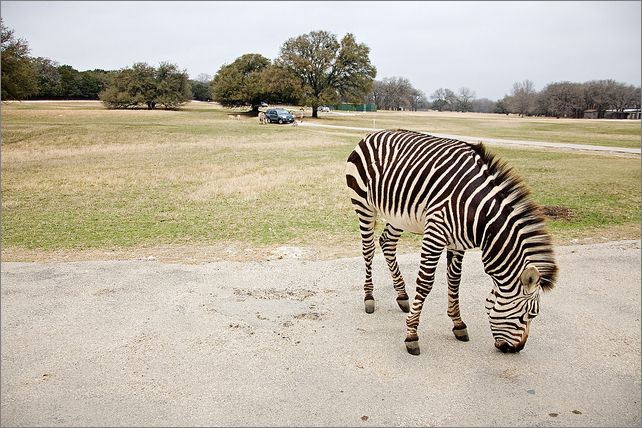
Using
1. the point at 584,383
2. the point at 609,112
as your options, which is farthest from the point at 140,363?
the point at 609,112

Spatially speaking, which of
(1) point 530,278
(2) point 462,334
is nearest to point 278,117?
(2) point 462,334

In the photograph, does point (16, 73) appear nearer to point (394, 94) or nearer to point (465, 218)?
point (465, 218)

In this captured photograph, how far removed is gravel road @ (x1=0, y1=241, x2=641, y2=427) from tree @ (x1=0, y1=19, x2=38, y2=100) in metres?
17.9

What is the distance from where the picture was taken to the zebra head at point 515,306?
4.42 metres

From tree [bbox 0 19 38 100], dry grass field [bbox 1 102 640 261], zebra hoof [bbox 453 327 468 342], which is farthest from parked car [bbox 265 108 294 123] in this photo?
zebra hoof [bbox 453 327 468 342]

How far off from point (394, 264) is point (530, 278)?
7.57 feet

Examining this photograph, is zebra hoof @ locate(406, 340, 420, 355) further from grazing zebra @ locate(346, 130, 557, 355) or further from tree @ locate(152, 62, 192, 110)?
tree @ locate(152, 62, 192, 110)

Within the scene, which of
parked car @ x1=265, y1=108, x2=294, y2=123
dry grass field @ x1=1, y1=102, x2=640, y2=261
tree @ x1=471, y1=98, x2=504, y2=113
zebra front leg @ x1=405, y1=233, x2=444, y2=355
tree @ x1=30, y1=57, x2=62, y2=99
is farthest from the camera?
tree @ x1=471, y1=98, x2=504, y2=113

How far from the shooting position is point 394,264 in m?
6.46

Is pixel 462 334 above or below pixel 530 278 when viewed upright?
below

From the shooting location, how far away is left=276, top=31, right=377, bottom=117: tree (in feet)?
202

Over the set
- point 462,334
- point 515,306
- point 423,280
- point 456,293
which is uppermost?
point 423,280

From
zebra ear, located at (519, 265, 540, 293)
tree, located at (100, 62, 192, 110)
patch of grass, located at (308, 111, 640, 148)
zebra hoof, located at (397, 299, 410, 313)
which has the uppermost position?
tree, located at (100, 62, 192, 110)

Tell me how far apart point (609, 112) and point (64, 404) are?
103904 mm
